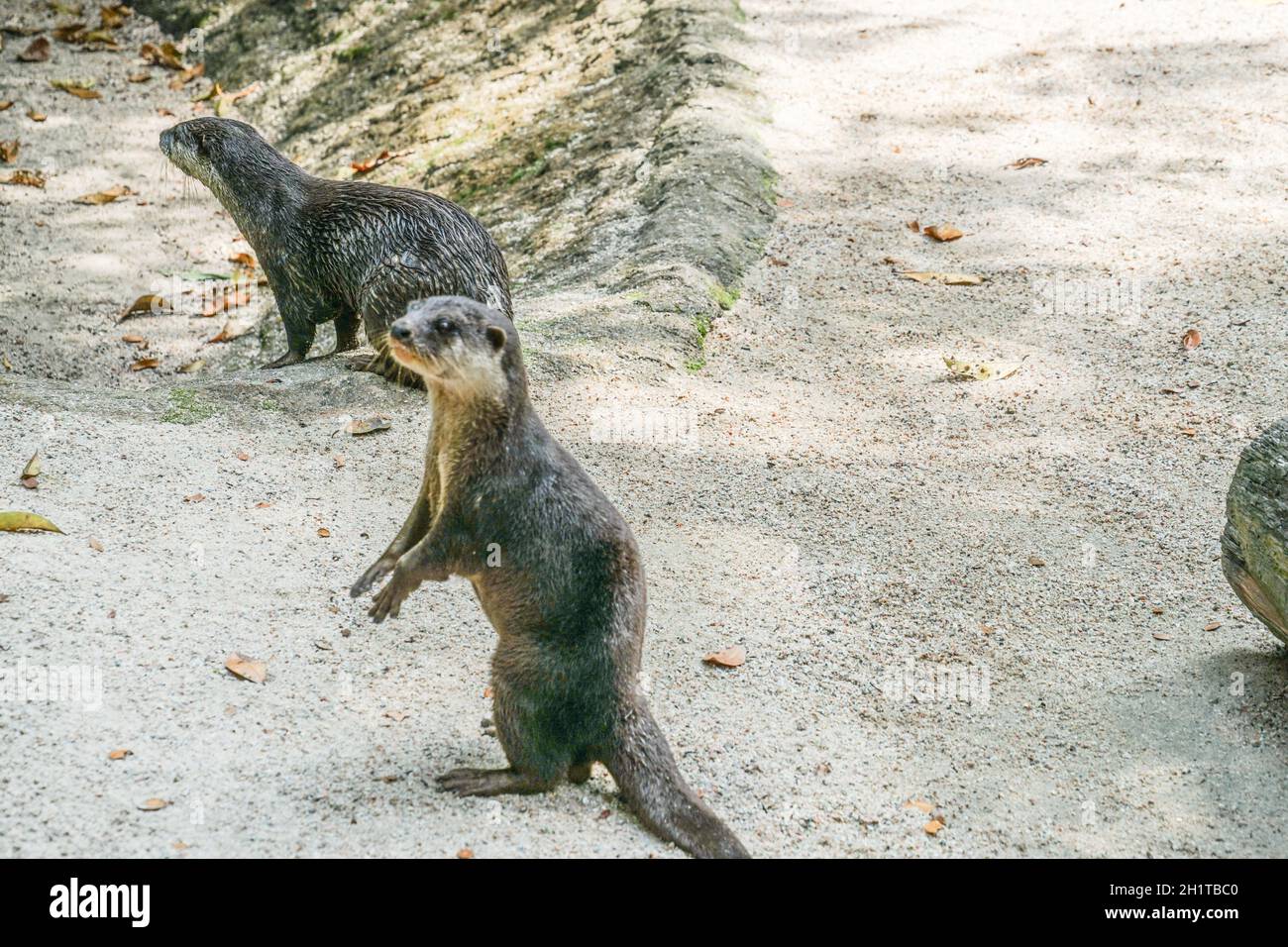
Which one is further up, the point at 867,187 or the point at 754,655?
the point at 867,187

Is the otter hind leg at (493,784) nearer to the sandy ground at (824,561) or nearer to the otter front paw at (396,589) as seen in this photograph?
the sandy ground at (824,561)

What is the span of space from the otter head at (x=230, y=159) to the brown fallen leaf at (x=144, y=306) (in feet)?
5.15

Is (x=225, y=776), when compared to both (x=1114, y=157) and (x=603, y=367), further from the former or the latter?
(x=1114, y=157)

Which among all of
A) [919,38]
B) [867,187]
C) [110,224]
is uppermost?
[919,38]

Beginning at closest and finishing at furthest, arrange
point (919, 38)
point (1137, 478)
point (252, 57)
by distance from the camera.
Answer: point (1137, 478)
point (919, 38)
point (252, 57)

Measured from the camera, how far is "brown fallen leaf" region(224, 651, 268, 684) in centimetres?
372

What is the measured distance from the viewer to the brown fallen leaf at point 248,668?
12.2 ft

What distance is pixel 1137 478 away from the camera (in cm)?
516

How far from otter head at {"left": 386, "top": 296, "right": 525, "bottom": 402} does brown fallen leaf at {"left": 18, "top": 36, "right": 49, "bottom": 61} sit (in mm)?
9058

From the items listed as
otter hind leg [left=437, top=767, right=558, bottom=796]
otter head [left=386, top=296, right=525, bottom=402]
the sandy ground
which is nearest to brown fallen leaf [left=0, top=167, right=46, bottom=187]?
the sandy ground

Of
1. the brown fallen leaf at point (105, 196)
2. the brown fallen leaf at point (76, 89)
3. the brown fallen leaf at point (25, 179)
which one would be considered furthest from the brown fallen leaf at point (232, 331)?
the brown fallen leaf at point (76, 89)
